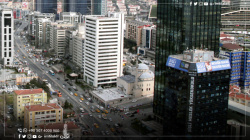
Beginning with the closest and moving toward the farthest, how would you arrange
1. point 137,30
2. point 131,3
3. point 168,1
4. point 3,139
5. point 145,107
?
1. point 3,139
2. point 168,1
3. point 145,107
4. point 137,30
5. point 131,3

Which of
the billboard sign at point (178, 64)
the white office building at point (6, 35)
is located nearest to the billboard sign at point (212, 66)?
the billboard sign at point (178, 64)

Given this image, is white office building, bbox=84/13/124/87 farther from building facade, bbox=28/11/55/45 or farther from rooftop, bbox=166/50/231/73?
building facade, bbox=28/11/55/45

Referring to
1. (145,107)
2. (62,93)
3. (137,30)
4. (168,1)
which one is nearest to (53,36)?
(137,30)

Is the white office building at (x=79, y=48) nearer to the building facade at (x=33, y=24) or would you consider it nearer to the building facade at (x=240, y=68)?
the building facade at (x=240, y=68)

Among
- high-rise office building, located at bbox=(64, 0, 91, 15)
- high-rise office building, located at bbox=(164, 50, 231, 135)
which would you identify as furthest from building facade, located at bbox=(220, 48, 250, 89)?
high-rise office building, located at bbox=(64, 0, 91, 15)

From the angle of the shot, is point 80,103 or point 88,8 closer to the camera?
point 80,103

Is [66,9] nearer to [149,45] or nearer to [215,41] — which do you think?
[149,45]
